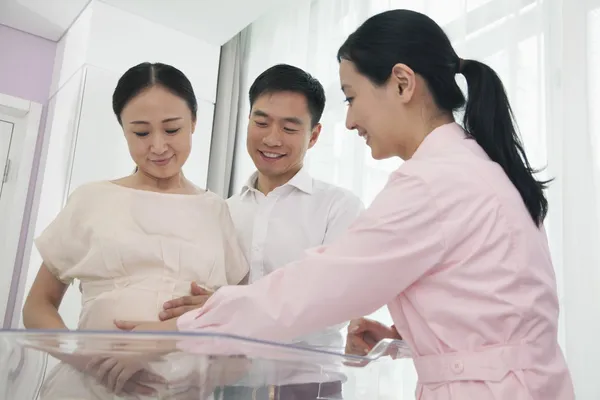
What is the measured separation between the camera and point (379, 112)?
951mm

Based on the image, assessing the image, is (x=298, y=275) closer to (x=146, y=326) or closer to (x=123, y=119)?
(x=146, y=326)

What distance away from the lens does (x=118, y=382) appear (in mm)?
551

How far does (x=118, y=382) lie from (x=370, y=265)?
308mm

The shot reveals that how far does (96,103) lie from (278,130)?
153 cm

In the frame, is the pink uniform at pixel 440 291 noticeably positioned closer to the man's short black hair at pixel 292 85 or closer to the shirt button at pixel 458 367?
the shirt button at pixel 458 367

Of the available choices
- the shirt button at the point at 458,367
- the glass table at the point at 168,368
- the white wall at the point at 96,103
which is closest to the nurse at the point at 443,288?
the shirt button at the point at 458,367

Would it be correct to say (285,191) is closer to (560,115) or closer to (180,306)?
(180,306)

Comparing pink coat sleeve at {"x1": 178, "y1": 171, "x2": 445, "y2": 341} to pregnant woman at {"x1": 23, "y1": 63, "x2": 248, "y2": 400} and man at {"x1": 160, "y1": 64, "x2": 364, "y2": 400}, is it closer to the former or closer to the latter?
pregnant woman at {"x1": 23, "y1": 63, "x2": 248, "y2": 400}

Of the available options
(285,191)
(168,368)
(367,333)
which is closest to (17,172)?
(285,191)

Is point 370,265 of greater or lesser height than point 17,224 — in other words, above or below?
below

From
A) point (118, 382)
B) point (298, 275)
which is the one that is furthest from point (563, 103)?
point (118, 382)

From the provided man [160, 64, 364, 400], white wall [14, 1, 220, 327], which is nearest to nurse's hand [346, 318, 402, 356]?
man [160, 64, 364, 400]

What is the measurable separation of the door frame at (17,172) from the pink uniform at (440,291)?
8.51ft

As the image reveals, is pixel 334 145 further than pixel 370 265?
Yes
